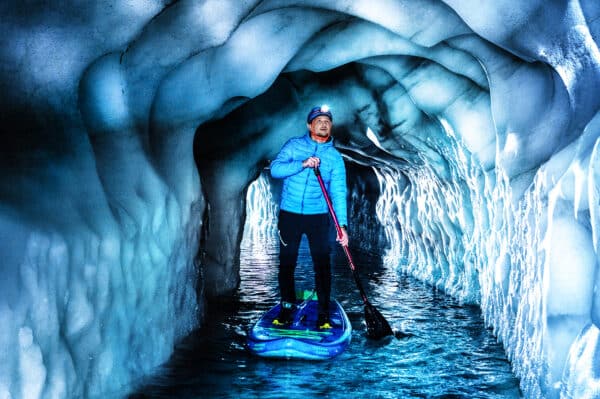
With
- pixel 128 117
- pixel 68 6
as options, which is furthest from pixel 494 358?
pixel 68 6

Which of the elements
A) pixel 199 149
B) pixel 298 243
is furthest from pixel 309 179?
pixel 199 149

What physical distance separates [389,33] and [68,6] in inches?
118

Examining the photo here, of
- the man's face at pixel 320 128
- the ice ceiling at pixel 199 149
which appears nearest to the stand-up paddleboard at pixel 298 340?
the ice ceiling at pixel 199 149

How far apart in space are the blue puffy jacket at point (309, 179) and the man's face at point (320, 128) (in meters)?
0.04

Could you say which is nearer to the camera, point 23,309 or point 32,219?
point 23,309

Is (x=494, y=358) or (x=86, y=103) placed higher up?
(x=86, y=103)

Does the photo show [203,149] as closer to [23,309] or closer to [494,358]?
[494,358]

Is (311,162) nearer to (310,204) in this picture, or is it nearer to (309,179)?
(309,179)

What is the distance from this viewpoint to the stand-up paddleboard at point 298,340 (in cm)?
458

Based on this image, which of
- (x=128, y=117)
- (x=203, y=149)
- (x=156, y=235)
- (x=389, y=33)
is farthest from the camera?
(x=203, y=149)

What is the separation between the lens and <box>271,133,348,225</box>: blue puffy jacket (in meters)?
4.82

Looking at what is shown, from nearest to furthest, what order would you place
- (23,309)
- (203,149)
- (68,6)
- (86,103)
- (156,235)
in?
(23,309)
(68,6)
(86,103)
(156,235)
(203,149)

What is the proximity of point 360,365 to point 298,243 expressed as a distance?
3.62 feet

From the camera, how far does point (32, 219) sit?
283 centimetres
